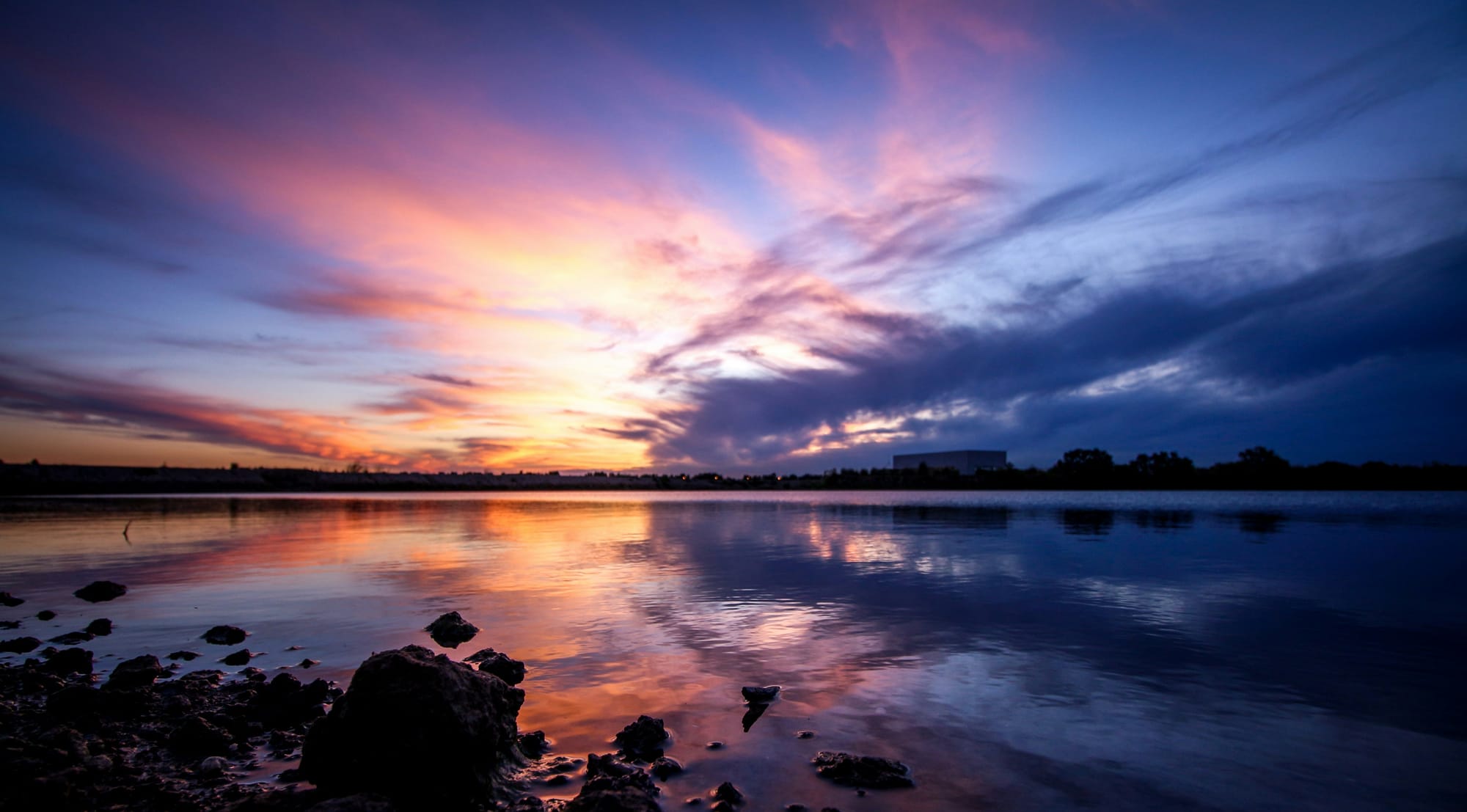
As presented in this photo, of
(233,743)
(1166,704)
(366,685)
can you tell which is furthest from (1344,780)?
(233,743)

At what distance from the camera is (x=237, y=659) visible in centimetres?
1130

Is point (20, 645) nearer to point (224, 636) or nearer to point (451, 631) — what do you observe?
point (224, 636)

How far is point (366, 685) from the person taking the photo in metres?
6.48

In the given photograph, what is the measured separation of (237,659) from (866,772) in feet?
35.8

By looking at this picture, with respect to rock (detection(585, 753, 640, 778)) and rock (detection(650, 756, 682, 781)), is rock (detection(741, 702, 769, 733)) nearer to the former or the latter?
rock (detection(650, 756, 682, 781))

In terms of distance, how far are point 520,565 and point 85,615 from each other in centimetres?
1174

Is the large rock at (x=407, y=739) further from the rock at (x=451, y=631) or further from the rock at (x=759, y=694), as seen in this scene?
the rock at (x=451, y=631)

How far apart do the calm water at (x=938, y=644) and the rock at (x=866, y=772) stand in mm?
162

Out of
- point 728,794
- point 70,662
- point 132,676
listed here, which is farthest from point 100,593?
point 728,794

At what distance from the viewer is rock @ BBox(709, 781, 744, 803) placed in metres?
6.27

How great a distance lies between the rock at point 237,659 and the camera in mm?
11227

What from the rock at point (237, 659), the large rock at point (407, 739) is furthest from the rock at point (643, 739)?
the rock at point (237, 659)

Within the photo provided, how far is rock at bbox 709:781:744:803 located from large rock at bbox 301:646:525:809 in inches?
85.9

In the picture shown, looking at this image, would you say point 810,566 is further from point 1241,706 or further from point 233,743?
point 233,743
